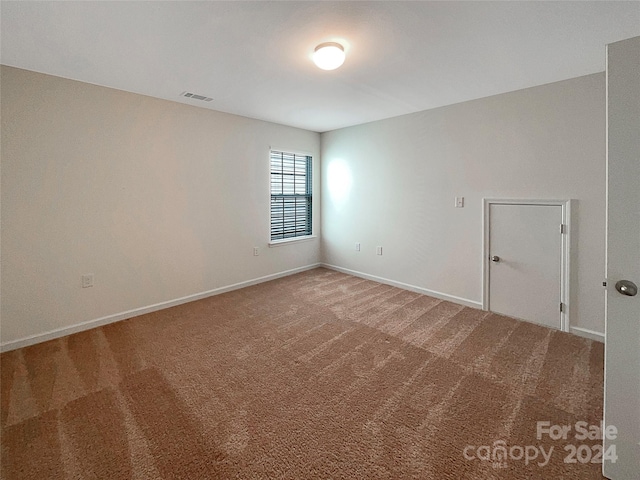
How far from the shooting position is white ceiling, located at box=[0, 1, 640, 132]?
186 centimetres

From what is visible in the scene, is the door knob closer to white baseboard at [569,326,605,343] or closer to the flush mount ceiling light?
white baseboard at [569,326,605,343]

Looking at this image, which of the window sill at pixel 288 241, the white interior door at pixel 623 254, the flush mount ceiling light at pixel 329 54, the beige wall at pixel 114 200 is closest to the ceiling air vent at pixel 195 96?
the beige wall at pixel 114 200

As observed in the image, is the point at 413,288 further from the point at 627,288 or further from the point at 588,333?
the point at 627,288

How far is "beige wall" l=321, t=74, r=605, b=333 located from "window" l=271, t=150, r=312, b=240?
0.37 metres

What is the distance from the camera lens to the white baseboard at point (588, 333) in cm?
283

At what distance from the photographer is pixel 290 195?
5.23 metres

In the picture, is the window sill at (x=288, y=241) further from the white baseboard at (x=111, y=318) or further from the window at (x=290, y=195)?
the white baseboard at (x=111, y=318)

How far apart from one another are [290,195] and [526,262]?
365 cm

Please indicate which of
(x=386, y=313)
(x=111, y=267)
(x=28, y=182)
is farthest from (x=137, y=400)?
(x=386, y=313)

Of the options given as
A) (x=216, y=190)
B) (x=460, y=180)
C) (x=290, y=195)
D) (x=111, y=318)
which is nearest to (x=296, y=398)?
(x=111, y=318)

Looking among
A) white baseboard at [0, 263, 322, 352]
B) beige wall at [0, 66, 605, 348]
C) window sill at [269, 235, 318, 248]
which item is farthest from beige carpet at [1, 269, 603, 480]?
window sill at [269, 235, 318, 248]

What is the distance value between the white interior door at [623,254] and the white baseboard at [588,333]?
1.90 meters

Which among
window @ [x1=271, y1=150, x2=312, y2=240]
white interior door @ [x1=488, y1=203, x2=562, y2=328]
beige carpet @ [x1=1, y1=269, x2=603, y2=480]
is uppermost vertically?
window @ [x1=271, y1=150, x2=312, y2=240]

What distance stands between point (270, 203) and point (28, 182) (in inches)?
113
